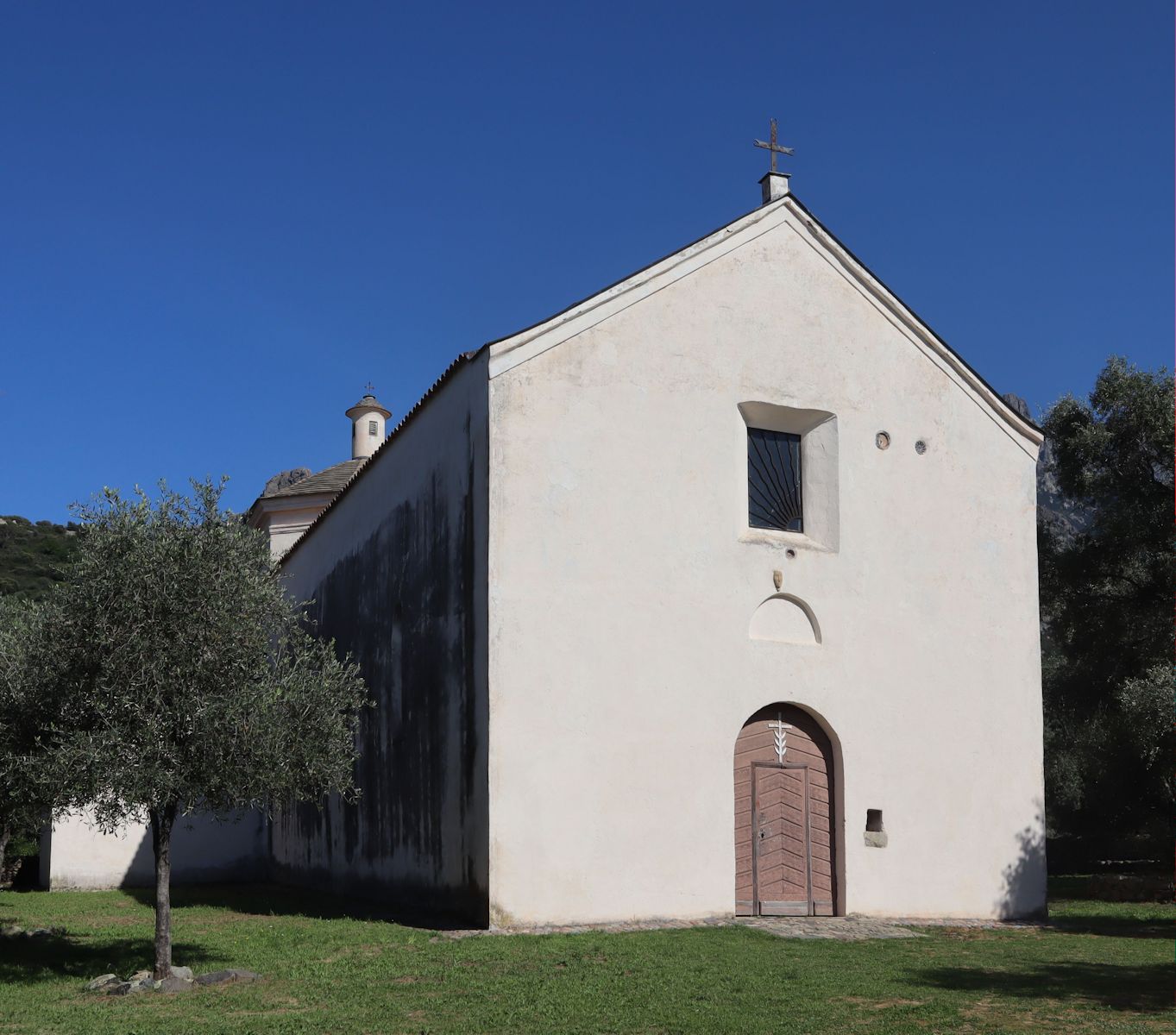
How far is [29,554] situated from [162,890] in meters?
39.2

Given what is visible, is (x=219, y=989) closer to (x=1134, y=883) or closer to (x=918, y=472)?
(x=918, y=472)

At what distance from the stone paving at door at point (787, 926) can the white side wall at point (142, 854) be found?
12.2m

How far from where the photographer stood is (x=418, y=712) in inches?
725

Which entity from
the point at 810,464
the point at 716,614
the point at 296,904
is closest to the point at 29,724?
the point at 716,614

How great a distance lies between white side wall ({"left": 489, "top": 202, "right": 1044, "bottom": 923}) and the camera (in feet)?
51.9

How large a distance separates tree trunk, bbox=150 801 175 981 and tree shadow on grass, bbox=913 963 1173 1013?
23.4 ft

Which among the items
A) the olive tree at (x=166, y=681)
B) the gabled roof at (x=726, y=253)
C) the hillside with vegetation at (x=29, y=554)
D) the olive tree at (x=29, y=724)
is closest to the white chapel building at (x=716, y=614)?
the gabled roof at (x=726, y=253)

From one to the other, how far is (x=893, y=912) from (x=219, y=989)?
9.59m

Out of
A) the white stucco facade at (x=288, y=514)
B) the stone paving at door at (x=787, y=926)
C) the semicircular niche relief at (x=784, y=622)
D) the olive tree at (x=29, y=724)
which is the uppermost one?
the white stucco facade at (x=288, y=514)

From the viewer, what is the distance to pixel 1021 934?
658 inches

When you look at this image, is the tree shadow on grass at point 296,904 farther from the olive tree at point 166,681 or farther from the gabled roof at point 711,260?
the gabled roof at point 711,260

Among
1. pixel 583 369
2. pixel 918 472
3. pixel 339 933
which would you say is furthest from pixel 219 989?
pixel 918 472

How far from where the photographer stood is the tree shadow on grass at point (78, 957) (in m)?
13.1

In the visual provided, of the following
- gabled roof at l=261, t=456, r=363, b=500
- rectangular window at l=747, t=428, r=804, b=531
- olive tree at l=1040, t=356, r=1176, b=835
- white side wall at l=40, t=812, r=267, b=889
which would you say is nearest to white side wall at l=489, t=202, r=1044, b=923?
rectangular window at l=747, t=428, r=804, b=531
